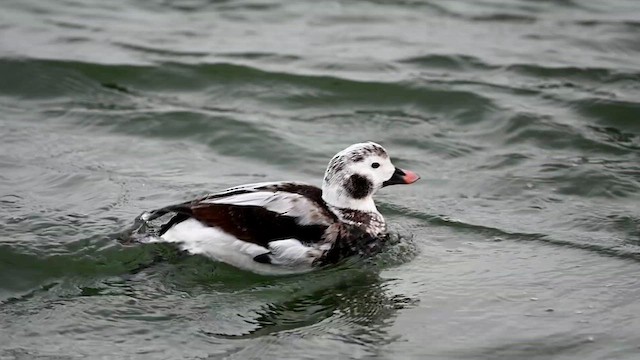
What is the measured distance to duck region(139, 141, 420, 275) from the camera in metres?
8.22

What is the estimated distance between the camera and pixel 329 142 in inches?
454

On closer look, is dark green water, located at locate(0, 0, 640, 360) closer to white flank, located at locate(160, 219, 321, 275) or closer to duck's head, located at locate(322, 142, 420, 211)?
white flank, located at locate(160, 219, 321, 275)

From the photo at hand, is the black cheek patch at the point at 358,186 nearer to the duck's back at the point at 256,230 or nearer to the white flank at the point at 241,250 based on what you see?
the duck's back at the point at 256,230

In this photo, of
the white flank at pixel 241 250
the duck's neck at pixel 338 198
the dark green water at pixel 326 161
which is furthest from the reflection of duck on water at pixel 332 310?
the duck's neck at pixel 338 198

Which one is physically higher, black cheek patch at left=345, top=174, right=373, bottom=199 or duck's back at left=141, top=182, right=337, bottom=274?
black cheek patch at left=345, top=174, right=373, bottom=199

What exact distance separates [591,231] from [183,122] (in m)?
4.48

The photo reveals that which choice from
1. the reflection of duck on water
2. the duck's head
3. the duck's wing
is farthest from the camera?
the duck's head

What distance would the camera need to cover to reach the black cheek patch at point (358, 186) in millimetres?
8766

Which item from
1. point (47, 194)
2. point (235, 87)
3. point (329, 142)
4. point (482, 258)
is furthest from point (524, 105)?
point (47, 194)

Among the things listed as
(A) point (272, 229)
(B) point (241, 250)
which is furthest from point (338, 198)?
(B) point (241, 250)

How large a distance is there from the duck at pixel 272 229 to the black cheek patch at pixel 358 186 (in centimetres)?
3

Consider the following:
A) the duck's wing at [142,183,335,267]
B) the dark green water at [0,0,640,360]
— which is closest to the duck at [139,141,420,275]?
the duck's wing at [142,183,335,267]

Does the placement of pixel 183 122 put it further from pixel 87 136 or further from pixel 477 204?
pixel 477 204

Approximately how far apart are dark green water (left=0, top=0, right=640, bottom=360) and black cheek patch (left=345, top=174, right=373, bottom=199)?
1.61ft
